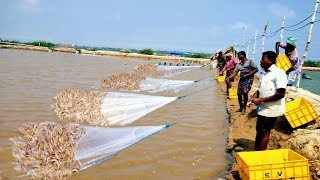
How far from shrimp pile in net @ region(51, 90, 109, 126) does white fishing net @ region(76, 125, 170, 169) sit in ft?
5.32

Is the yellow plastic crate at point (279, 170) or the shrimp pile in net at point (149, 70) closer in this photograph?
the yellow plastic crate at point (279, 170)

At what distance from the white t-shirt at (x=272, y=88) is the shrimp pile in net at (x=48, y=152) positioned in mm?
2732

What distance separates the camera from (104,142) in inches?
173

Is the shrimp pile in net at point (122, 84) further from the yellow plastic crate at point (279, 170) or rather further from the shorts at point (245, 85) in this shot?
the yellow plastic crate at point (279, 170)

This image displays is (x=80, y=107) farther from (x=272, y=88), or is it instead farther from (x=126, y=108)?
(x=272, y=88)

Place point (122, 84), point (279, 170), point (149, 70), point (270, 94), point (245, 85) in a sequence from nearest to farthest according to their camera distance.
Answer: point (279, 170), point (270, 94), point (245, 85), point (122, 84), point (149, 70)

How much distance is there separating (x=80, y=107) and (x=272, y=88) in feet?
13.9

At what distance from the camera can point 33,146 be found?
14.2ft

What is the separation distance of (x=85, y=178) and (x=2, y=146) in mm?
1881

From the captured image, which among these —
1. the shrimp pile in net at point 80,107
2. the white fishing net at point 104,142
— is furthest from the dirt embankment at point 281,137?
the shrimp pile in net at point 80,107

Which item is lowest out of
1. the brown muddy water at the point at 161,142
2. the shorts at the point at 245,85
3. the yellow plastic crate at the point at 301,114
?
the brown muddy water at the point at 161,142

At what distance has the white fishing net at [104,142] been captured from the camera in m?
4.23

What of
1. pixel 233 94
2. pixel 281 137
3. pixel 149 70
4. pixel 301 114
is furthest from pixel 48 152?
pixel 149 70

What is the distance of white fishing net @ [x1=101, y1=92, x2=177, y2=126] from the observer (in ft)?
21.0
